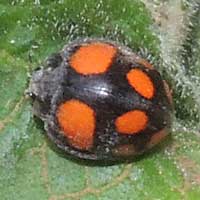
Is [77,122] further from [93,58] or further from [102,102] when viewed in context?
[93,58]

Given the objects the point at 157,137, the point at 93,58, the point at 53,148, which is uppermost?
the point at 93,58

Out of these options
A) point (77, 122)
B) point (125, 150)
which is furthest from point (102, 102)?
point (125, 150)

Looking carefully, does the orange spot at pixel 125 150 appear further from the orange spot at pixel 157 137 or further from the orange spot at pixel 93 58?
the orange spot at pixel 93 58

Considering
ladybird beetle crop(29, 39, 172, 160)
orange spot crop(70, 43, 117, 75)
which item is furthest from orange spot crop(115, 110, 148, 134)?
orange spot crop(70, 43, 117, 75)

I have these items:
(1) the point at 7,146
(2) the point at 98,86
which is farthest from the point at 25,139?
(2) the point at 98,86

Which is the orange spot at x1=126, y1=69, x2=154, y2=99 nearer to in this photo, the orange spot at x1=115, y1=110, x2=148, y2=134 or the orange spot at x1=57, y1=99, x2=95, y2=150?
the orange spot at x1=115, y1=110, x2=148, y2=134

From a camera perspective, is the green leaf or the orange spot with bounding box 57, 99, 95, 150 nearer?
the orange spot with bounding box 57, 99, 95, 150

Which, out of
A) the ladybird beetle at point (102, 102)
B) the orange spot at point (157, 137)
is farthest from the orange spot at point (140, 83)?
the orange spot at point (157, 137)
